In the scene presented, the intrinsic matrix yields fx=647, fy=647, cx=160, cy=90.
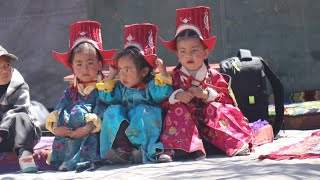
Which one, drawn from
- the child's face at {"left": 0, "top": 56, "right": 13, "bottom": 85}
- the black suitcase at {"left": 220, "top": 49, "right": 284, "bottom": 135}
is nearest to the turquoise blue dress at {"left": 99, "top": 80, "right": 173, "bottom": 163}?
the child's face at {"left": 0, "top": 56, "right": 13, "bottom": 85}

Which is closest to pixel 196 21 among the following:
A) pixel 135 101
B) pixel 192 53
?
pixel 192 53

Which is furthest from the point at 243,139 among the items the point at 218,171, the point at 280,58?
the point at 280,58

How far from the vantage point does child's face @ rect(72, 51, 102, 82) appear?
474 cm

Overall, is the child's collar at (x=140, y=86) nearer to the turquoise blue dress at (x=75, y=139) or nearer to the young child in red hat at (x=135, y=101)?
the young child in red hat at (x=135, y=101)

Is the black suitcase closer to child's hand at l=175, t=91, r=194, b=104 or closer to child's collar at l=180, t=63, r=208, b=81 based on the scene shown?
child's collar at l=180, t=63, r=208, b=81

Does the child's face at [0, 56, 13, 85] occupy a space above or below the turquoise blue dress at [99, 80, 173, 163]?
above

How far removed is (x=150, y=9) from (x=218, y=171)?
455cm

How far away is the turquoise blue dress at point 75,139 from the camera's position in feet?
14.8

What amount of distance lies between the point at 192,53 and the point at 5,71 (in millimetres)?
1466

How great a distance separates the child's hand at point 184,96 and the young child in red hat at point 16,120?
3.62 ft

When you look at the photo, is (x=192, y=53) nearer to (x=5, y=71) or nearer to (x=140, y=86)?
(x=140, y=86)

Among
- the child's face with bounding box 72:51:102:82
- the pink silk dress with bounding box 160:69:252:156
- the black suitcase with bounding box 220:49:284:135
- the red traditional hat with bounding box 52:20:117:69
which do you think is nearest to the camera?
the pink silk dress with bounding box 160:69:252:156

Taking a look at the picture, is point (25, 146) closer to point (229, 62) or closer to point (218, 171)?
point (218, 171)

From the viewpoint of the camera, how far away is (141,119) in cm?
438
